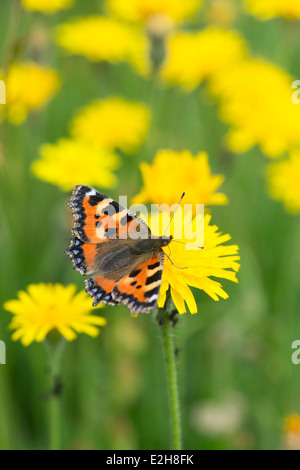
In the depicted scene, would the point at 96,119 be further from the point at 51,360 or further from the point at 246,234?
the point at 51,360

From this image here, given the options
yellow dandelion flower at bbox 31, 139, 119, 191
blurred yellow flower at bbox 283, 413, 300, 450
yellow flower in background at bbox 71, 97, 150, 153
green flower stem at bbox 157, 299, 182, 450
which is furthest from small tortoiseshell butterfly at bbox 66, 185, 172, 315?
yellow flower in background at bbox 71, 97, 150, 153

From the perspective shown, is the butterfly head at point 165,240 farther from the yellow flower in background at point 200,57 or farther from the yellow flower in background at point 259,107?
the yellow flower in background at point 200,57

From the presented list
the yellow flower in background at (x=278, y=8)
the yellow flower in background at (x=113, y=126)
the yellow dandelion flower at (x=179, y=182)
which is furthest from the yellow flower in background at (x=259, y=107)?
the yellow dandelion flower at (x=179, y=182)

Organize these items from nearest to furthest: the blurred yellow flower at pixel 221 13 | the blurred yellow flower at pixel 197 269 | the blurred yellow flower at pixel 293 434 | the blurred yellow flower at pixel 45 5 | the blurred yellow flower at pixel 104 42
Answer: the blurred yellow flower at pixel 197 269 < the blurred yellow flower at pixel 293 434 < the blurred yellow flower at pixel 45 5 < the blurred yellow flower at pixel 104 42 < the blurred yellow flower at pixel 221 13

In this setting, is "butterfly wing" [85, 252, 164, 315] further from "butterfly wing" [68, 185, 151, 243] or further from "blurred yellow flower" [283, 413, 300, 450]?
"blurred yellow flower" [283, 413, 300, 450]

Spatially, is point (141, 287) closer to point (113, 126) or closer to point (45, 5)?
point (113, 126)

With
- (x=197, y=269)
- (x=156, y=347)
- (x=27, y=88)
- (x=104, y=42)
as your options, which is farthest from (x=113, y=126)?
(x=197, y=269)
